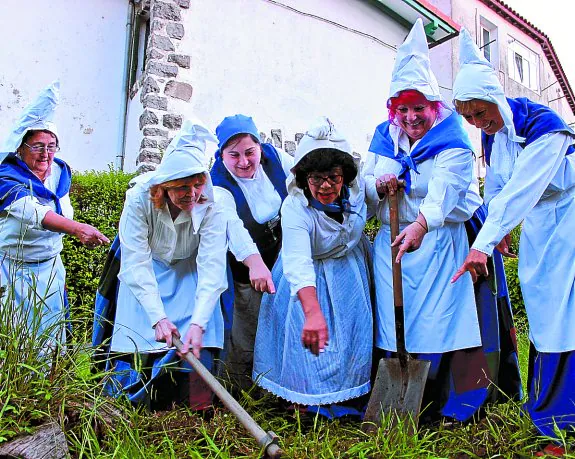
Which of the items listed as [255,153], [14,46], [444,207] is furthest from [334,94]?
[444,207]

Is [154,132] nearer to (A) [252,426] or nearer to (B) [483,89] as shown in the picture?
(B) [483,89]

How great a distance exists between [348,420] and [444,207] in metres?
1.10

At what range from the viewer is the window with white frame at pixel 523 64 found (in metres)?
16.1

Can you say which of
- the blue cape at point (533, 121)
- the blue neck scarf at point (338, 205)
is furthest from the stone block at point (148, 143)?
the blue cape at point (533, 121)

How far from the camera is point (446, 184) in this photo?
2803 millimetres

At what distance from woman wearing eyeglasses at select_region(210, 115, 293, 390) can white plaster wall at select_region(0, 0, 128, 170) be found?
491 centimetres

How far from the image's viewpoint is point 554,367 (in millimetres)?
2459

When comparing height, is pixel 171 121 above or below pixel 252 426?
above

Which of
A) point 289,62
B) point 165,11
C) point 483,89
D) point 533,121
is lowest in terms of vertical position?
point 533,121

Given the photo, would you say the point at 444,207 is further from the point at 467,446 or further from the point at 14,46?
the point at 14,46

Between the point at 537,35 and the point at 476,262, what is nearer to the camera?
the point at 476,262

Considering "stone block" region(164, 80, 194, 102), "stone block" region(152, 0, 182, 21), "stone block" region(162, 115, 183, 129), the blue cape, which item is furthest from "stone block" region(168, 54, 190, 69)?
the blue cape

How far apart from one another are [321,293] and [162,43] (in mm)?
5227

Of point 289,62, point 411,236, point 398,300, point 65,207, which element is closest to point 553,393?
point 398,300
